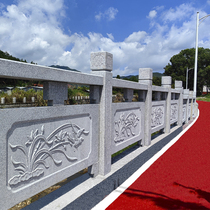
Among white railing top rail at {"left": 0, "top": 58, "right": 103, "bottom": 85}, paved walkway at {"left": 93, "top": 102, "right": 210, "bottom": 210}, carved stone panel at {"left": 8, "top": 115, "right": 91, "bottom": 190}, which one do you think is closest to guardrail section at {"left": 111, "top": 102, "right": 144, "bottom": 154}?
paved walkway at {"left": 93, "top": 102, "right": 210, "bottom": 210}

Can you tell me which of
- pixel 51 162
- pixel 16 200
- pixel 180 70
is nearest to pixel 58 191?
pixel 51 162

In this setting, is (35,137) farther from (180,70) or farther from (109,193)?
(180,70)

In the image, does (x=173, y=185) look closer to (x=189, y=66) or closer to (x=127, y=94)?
(x=127, y=94)

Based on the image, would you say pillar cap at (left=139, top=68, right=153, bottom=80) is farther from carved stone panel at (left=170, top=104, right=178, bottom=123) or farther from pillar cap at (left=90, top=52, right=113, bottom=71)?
carved stone panel at (left=170, top=104, right=178, bottom=123)

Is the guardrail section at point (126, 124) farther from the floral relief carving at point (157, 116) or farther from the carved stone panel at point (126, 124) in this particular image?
the floral relief carving at point (157, 116)

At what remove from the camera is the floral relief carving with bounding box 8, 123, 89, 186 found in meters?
1.77

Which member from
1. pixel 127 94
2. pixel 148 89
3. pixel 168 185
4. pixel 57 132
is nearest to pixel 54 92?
pixel 57 132

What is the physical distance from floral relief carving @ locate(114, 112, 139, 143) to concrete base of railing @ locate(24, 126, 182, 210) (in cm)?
42

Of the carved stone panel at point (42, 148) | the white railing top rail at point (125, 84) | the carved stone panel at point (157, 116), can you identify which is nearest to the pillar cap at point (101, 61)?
the white railing top rail at point (125, 84)

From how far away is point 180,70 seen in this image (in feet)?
143

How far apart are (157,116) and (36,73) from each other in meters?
4.23

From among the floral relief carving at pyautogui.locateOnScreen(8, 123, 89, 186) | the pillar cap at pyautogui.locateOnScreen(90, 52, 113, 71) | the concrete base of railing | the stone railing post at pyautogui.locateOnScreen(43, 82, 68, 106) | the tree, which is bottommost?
the concrete base of railing

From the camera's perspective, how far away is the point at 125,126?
11.9 feet

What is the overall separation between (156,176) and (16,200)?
257 cm
